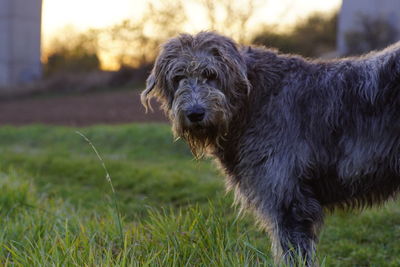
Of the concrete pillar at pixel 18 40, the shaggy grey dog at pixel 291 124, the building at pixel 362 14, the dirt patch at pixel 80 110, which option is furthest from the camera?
the concrete pillar at pixel 18 40

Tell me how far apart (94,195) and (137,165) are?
1783mm

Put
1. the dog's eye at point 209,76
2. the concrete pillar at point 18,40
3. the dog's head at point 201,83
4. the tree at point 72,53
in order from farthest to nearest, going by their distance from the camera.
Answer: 1. the concrete pillar at point 18,40
2. the tree at point 72,53
3. the dog's eye at point 209,76
4. the dog's head at point 201,83

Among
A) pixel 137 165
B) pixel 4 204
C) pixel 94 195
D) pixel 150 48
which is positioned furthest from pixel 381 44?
pixel 4 204

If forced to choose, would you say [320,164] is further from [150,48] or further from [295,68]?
[150,48]

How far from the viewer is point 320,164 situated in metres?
4.27

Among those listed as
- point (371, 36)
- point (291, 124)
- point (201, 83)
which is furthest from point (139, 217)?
point (371, 36)

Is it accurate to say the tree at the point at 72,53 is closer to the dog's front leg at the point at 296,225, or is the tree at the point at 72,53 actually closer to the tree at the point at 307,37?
the tree at the point at 307,37

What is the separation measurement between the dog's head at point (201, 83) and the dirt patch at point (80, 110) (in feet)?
37.0

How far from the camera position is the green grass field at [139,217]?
14.4 ft

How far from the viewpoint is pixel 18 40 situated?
3512cm

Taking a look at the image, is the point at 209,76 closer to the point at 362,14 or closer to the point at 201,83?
the point at 201,83

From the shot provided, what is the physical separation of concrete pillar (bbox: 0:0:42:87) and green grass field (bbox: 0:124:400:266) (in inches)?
906

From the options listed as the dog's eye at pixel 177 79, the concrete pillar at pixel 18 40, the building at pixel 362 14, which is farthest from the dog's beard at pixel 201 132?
the concrete pillar at pixel 18 40

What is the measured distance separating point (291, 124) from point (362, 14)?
19.4 meters
